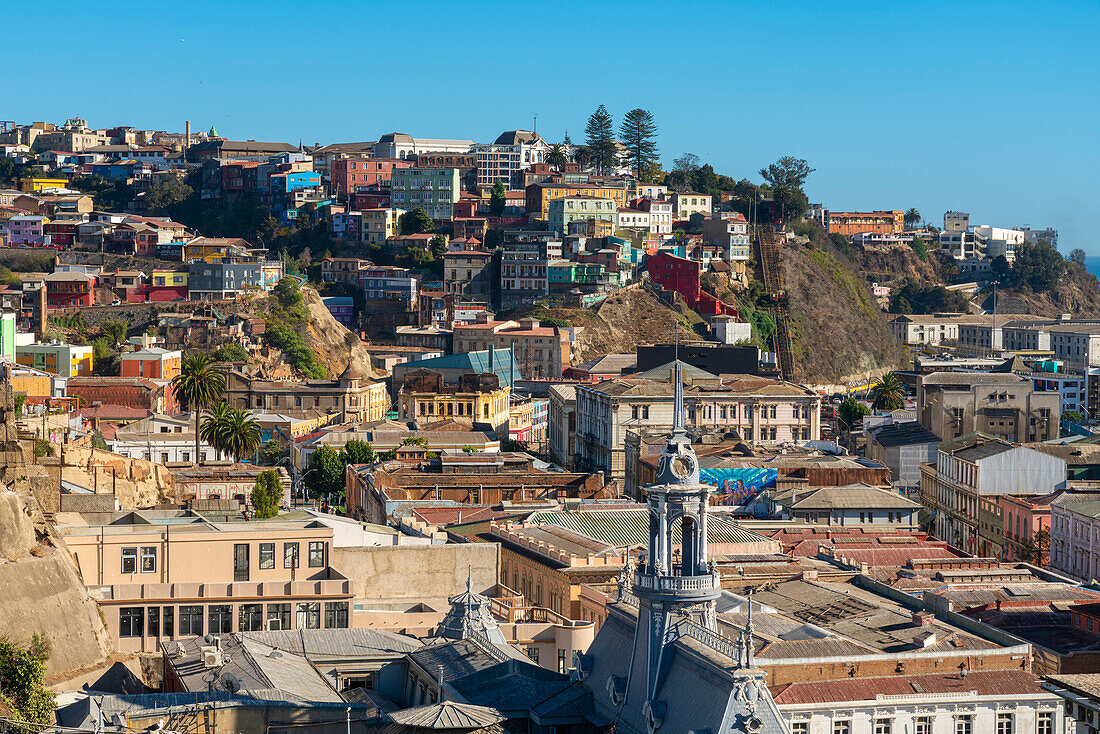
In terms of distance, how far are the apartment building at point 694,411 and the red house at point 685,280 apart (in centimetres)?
6073

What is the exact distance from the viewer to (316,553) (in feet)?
180

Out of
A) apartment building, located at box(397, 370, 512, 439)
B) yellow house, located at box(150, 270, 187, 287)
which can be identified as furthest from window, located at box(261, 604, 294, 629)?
yellow house, located at box(150, 270, 187, 287)

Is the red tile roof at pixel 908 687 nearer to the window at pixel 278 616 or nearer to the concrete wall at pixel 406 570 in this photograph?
the window at pixel 278 616

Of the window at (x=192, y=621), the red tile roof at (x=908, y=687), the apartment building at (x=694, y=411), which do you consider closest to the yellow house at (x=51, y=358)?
the apartment building at (x=694, y=411)

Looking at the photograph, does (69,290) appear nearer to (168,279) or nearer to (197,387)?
(168,279)

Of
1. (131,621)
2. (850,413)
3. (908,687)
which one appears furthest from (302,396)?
(908,687)

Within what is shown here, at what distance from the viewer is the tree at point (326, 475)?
107 m

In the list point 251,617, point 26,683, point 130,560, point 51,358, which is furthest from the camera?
point 51,358

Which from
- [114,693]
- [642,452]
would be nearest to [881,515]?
[642,452]

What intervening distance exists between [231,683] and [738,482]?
182ft

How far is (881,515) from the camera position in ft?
282

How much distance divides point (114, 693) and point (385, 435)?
75459 millimetres

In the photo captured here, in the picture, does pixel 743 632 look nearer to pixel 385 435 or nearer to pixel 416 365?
pixel 385 435

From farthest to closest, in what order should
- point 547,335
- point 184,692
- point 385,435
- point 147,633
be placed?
point 547,335, point 385,435, point 147,633, point 184,692
